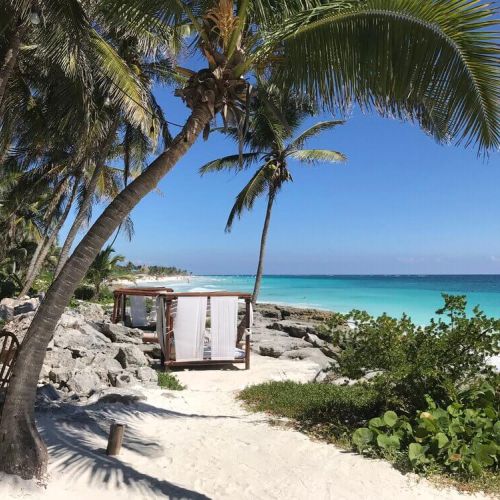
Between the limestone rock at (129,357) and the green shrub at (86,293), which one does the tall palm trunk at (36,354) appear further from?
the green shrub at (86,293)

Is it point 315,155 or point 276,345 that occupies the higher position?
point 315,155

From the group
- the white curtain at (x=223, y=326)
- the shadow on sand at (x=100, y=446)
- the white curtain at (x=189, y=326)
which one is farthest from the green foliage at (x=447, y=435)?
the white curtain at (x=189, y=326)

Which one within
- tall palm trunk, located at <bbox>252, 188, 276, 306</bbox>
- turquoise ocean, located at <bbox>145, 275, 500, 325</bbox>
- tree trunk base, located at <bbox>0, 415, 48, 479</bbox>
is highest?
tall palm trunk, located at <bbox>252, 188, 276, 306</bbox>

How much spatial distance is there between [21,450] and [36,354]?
74 cm

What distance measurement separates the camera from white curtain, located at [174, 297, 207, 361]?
10102 mm

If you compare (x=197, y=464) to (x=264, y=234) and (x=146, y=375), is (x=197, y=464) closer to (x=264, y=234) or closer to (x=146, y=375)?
(x=146, y=375)

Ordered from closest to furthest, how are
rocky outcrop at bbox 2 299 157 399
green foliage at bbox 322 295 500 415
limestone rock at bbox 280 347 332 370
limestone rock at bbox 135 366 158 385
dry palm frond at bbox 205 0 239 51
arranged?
dry palm frond at bbox 205 0 239 51 < green foliage at bbox 322 295 500 415 < rocky outcrop at bbox 2 299 157 399 < limestone rock at bbox 135 366 158 385 < limestone rock at bbox 280 347 332 370

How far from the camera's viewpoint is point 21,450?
12.0 feet

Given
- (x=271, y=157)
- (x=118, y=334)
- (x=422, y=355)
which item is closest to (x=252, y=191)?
(x=271, y=157)

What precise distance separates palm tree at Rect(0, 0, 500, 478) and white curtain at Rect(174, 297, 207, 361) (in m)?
6.06

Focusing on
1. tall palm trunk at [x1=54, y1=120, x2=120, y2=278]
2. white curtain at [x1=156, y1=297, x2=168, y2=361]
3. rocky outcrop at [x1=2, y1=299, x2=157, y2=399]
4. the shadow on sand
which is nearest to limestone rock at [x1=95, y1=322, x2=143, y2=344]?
rocky outcrop at [x1=2, y1=299, x2=157, y2=399]

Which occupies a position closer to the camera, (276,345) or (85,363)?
(85,363)

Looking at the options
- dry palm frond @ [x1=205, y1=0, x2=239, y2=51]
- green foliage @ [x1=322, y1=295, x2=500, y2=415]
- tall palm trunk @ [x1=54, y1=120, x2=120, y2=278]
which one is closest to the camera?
dry palm frond @ [x1=205, y1=0, x2=239, y2=51]

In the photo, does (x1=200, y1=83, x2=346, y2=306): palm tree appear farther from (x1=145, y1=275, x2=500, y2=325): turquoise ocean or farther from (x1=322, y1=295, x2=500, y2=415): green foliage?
(x1=145, y1=275, x2=500, y2=325): turquoise ocean
